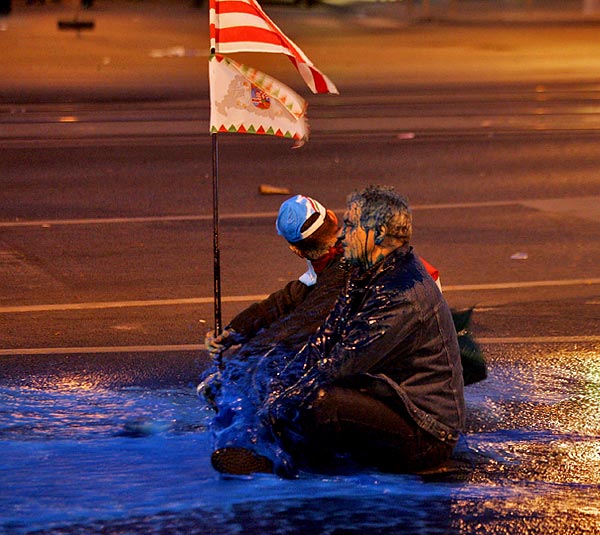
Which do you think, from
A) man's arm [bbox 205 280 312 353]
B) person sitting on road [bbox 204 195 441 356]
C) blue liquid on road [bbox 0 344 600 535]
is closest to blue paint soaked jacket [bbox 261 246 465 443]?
blue liquid on road [bbox 0 344 600 535]

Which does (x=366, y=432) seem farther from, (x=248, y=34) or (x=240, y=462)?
(x=248, y=34)

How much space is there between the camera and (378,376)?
4.95m

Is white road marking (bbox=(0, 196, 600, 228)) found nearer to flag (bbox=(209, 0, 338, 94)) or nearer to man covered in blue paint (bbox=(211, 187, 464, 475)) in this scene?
flag (bbox=(209, 0, 338, 94))

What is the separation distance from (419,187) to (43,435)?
7416 mm

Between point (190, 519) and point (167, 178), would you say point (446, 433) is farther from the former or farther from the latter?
point (167, 178)

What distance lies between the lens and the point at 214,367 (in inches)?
249

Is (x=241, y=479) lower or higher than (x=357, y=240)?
lower

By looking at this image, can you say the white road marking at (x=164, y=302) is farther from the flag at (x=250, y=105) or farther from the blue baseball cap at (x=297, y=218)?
the blue baseball cap at (x=297, y=218)

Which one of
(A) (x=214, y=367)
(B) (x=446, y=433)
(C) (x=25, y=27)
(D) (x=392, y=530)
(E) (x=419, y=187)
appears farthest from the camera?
(C) (x=25, y=27)

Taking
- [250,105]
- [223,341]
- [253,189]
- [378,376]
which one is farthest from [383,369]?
[253,189]

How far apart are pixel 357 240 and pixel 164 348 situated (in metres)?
2.50

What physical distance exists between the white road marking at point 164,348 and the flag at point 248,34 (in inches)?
69.3

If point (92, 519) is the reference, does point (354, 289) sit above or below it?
above

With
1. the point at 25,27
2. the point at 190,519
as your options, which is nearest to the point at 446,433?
the point at 190,519
